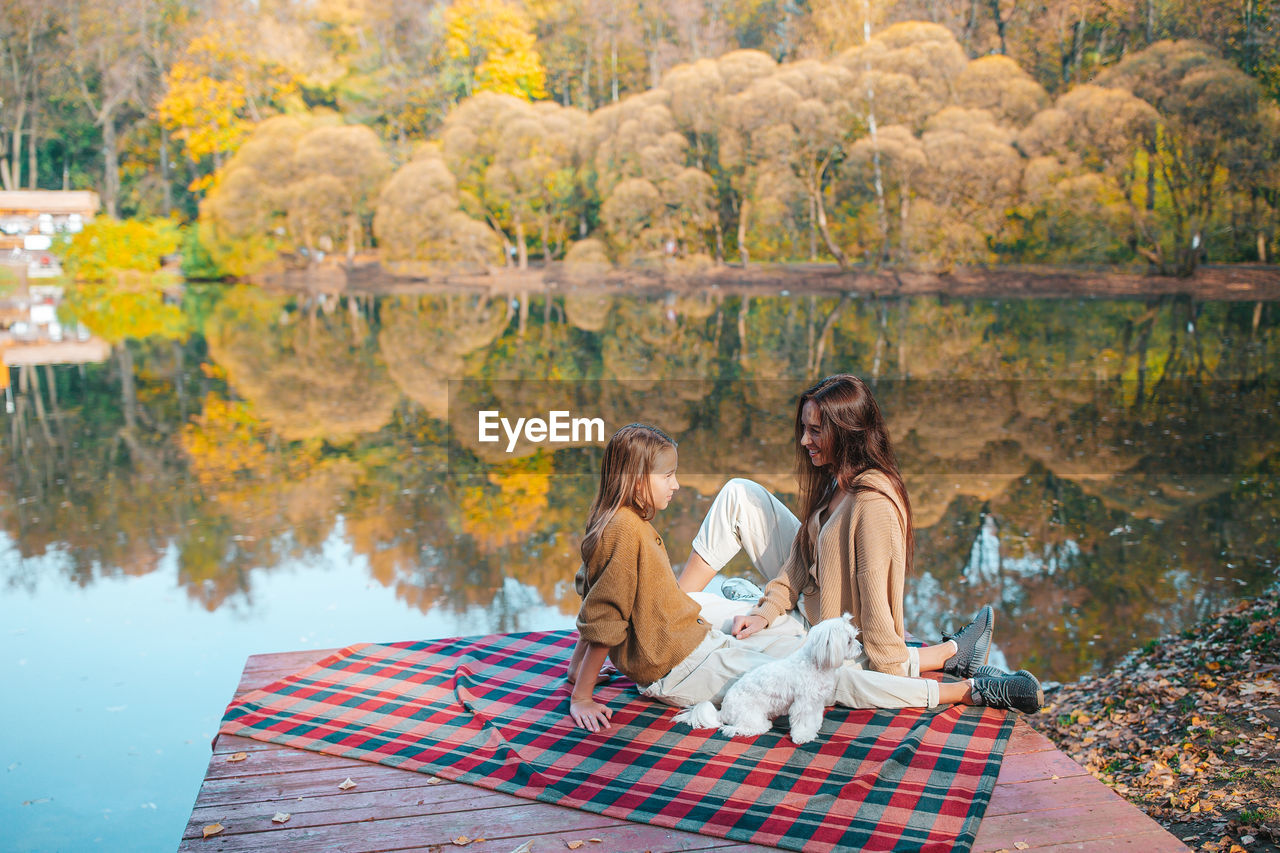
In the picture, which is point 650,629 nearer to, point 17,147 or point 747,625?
point 747,625

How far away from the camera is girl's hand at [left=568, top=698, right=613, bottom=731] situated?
291cm

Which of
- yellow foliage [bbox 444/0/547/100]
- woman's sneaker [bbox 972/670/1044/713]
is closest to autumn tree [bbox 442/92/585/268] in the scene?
yellow foliage [bbox 444/0/547/100]

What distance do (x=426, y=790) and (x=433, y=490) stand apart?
497 cm

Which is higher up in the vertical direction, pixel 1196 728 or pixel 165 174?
pixel 165 174

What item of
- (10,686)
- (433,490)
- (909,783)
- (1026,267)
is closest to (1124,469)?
(433,490)

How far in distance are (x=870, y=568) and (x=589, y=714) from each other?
3.13 feet

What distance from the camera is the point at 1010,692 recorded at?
2.93 metres

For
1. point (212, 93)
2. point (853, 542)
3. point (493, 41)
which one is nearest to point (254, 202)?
point (212, 93)

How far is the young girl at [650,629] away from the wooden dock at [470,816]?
33 cm


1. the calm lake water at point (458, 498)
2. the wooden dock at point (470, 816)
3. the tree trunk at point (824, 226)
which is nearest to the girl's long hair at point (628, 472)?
the wooden dock at point (470, 816)

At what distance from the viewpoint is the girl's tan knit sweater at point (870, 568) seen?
2.95m

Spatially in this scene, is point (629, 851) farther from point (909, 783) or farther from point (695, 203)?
point (695, 203)

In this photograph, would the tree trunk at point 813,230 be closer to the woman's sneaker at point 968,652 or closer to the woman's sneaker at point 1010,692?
the woman's sneaker at point 968,652

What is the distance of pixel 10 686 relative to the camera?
13.7ft
